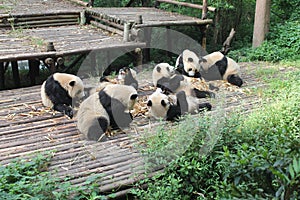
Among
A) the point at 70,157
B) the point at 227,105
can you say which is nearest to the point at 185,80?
the point at 227,105

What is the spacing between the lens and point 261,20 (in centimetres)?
963

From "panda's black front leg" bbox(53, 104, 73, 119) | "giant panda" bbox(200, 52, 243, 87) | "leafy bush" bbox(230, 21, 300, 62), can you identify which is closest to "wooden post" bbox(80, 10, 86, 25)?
"leafy bush" bbox(230, 21, 300, 62)

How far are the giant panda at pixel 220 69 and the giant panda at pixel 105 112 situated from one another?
237 cm

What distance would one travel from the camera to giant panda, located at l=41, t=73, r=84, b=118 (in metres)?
5.47

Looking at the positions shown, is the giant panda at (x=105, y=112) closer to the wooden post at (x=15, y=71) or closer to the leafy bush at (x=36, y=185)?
the leafy bush at (x=36, y=185)

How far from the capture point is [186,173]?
3.70 m

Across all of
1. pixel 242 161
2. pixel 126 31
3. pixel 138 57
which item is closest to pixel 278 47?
pixel 138 57

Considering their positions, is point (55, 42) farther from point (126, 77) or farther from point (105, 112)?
point (105, 112)

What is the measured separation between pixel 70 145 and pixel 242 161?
2592 mm

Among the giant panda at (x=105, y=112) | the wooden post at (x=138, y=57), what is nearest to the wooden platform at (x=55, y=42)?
the wooden post at (x=138, y=57)

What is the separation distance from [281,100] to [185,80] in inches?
61.0

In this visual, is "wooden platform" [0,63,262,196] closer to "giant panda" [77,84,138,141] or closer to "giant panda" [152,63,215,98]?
"giant panda" [77,84,138,141]

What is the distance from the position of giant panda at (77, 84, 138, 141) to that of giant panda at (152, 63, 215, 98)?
1162 millimetres

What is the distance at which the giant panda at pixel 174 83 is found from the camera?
19.7ft
